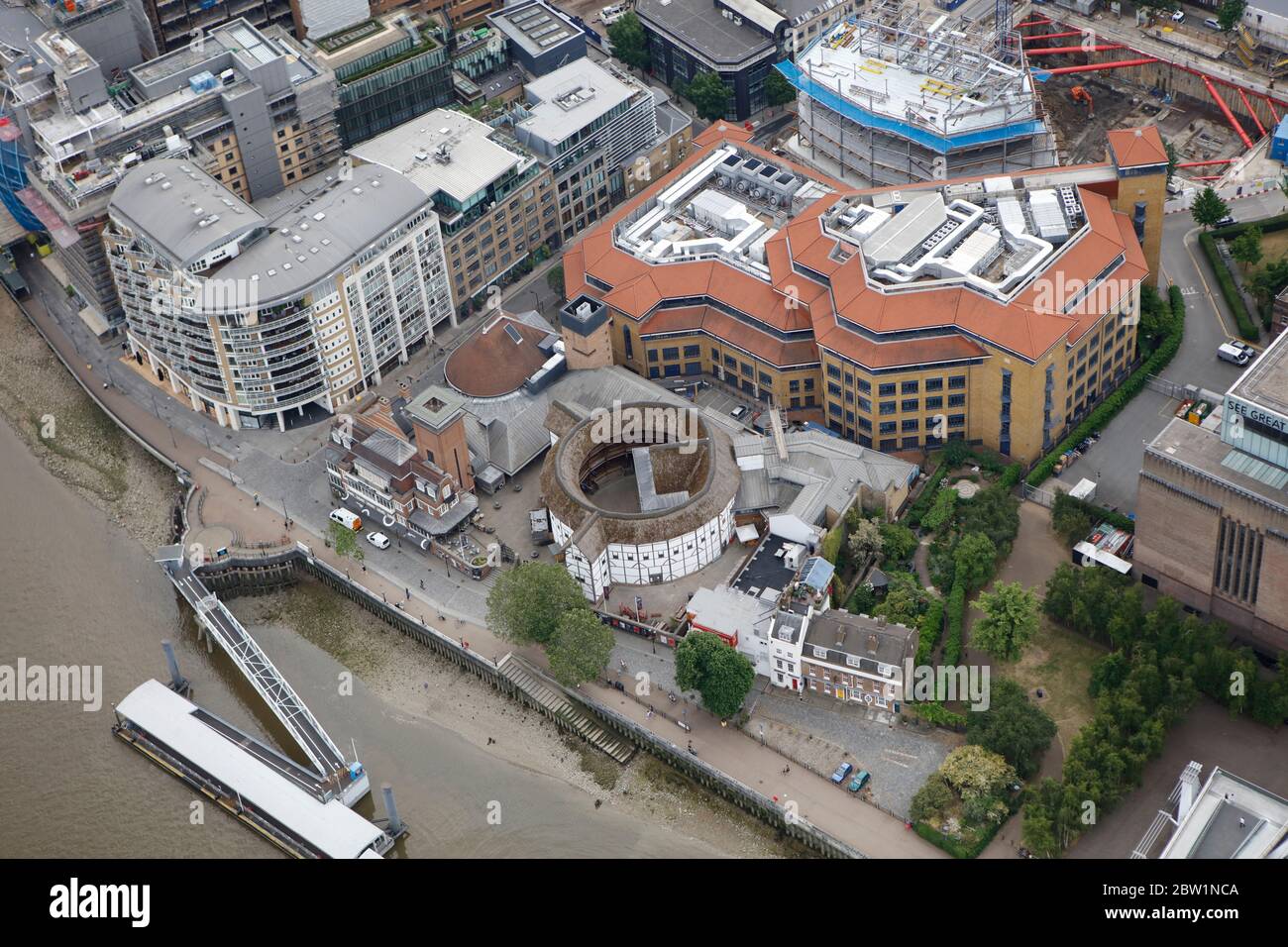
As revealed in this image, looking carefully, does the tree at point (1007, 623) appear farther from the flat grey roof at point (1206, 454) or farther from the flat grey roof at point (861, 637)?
the flat grey roof at point (1206, 454)

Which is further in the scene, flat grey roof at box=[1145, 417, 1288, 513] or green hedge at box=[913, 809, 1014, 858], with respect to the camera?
flat grey roof at box=[1145, 417, 1288, 513]

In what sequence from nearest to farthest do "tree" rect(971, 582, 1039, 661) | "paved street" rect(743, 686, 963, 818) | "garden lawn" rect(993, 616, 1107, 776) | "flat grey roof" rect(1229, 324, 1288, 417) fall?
"flat grey roof" rect(1229, 324, 1288, 417) < "paved street" rect(743, 686, 963, 818) < "garden lawn" rect(993, 616, 1107, 776) < "tree" rect(971, 582, 1039, 661)

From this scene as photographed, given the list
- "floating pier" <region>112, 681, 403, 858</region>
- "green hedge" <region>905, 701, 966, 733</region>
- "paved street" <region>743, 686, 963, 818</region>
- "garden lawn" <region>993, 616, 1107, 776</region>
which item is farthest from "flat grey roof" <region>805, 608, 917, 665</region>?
"floating pier" <region>112, 681, 403, 858</region>

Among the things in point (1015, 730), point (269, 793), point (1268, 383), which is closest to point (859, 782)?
point (1015, 730)

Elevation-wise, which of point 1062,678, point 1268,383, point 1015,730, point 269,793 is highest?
point 1268,383

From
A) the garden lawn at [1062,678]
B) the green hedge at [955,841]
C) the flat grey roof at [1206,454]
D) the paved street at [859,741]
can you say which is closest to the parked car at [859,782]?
the paved street at [859,741]

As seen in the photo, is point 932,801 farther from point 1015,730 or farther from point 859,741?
point 859,741

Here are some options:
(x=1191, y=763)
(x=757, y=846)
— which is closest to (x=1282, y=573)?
(x=1191, y=763)

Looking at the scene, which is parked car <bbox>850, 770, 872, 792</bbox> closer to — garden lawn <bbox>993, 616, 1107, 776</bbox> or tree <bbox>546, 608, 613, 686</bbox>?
garden lawn <bbox>993, 616, 1107, 776</bbox>
